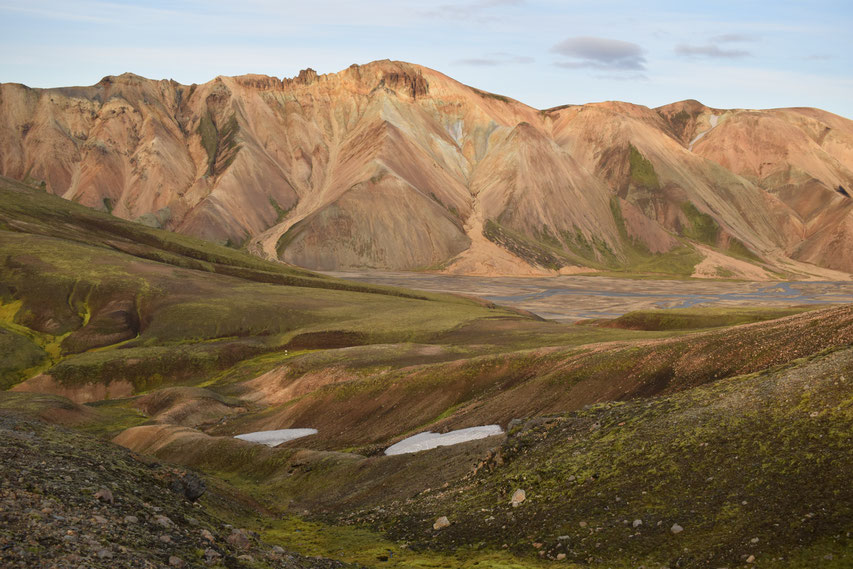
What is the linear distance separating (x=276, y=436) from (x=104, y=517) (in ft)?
118

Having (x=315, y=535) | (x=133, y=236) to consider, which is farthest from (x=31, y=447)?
(x=133, y=236)

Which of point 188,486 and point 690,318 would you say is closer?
point 188,486

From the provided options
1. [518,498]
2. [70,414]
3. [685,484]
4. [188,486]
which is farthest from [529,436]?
[70,414]

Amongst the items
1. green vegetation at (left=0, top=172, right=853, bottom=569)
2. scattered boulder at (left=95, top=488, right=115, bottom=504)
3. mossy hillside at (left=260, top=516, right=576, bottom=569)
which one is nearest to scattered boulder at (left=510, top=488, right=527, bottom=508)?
green vegetation at (left=0, top=172, right=853, bottom=569)

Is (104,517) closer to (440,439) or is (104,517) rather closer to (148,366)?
(440,439)

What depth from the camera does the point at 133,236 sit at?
548 ft

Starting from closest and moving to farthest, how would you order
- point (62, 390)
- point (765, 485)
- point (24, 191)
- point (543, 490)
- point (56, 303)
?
point (765, 485) → point (543, 490) → point (62, 390) → point (56, 303) → point (24, 191)

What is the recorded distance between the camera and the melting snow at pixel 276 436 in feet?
166

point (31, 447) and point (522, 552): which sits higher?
point (31, 447)

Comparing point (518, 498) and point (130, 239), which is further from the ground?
point (130, 239)

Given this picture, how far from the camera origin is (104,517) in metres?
16.5

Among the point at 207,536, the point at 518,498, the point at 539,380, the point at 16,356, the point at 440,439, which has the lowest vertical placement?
the point at 16,356

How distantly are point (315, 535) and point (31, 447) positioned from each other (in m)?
9.40

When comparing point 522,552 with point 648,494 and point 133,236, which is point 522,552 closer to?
point 648,494
